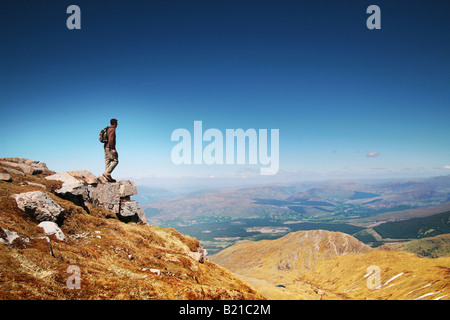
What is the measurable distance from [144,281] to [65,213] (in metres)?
13.0

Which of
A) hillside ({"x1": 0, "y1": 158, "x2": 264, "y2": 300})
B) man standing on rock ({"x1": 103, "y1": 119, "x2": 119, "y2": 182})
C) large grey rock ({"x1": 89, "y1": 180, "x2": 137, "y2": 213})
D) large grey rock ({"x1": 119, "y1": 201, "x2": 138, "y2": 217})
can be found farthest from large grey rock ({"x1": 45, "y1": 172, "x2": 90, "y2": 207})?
large grey rock ({"x1": 119, "y1": 201, "x2": 138, "y2": 217})

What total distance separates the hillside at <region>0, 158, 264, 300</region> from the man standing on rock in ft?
9.27

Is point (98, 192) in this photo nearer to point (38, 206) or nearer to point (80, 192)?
point (80, 192)

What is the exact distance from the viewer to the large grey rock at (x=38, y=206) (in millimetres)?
17188

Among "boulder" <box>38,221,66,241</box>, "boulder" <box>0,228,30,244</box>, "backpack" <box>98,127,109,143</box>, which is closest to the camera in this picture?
"boulder" <box>0,228,30,244</box>

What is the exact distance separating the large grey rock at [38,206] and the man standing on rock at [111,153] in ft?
38.8

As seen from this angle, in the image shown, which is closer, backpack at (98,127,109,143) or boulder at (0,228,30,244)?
boulder at (0,228,30,244)

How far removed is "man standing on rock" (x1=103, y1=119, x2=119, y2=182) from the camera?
2840cm

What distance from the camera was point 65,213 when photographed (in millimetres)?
20250

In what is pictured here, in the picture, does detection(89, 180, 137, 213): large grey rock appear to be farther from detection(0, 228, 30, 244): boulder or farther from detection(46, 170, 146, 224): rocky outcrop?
detection(0, 228, 30, 244): boulder

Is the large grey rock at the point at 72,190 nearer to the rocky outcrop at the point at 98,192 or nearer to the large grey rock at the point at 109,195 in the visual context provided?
the rocky outcrop at the point at 98,192

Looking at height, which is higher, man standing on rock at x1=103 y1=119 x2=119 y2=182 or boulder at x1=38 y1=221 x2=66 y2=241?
man standing on rock at x1=103 y1=119 x2=119 y2=182

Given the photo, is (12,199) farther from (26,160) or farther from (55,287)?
(26,160)
